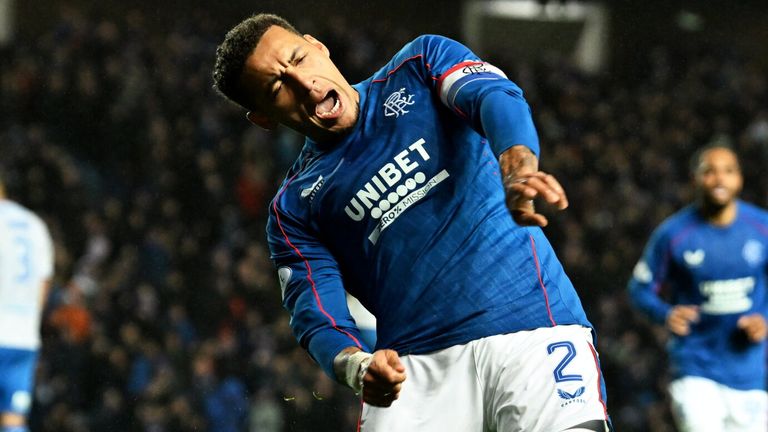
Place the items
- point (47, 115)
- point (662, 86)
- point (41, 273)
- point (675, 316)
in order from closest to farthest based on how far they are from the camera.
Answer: point (675, 316) → point (41, 273) → point (47, 115) → point (662, 86)

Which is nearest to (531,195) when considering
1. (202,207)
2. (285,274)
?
(285,274)

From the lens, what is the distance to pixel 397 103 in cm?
296

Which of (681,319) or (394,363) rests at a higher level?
(394,363)

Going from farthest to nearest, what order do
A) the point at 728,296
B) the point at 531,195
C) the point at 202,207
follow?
1. the point at 202,207
2. the point at 728,296
3. the point at 531,195

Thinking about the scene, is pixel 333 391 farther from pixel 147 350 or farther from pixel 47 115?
pixel 47 115

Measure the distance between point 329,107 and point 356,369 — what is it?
0.73 m

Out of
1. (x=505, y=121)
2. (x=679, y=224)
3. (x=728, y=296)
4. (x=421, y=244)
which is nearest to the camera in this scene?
(x=505, y=121)

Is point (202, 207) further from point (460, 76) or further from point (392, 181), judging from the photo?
point (460, 76)

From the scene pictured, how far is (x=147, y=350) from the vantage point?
10.3 metres

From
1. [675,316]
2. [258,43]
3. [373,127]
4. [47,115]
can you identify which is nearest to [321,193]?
[373,127]

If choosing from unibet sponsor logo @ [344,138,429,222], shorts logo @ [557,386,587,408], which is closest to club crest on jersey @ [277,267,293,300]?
unibet sponsor logo @ [344,138,429,222]

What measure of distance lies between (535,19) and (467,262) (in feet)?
59.5

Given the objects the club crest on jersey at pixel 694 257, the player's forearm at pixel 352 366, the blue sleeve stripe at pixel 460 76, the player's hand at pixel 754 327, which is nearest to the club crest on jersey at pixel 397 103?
the blue sleeve stripe at pixel 460 76

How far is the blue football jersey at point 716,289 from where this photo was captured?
5.94 m
